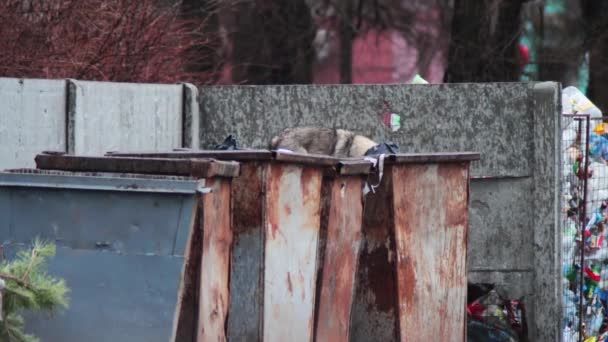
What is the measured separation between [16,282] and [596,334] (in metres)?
5.98

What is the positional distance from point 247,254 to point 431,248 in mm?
1524

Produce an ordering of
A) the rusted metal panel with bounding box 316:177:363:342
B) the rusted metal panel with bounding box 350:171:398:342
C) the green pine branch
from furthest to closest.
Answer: the rusted metal panel with bounding box 350:171:398:342, the rusted metal panel with bounding box 316:177:363:342, the green pine branch

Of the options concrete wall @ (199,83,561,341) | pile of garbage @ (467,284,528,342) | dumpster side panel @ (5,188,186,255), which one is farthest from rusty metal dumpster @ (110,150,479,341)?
concrete wall @ (199,83,561,341)

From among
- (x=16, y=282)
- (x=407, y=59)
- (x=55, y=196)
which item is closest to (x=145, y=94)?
(x=55, y=196)

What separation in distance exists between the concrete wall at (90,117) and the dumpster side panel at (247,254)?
172cm

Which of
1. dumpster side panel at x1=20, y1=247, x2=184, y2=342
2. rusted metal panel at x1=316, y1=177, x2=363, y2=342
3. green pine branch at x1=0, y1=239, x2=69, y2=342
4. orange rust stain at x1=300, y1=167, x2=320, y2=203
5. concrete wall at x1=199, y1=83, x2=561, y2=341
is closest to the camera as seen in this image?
green pine branch at x1=0, y1=239, x2=69, y2=342

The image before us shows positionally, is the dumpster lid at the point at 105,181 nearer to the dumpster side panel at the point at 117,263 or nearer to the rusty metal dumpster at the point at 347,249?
the dumpster side panel at the point at 117,263

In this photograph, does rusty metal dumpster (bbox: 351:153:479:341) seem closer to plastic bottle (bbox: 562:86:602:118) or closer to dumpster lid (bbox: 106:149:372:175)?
dumpster lid (bbox: 106:149:372:175)

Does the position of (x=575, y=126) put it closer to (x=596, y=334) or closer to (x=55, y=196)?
(x=596, y=334)

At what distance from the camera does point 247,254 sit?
6.67m

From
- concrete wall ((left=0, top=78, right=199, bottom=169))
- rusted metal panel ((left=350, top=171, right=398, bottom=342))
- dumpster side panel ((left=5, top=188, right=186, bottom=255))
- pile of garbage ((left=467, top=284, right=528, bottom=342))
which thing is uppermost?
concrete wall ((left=0, top=78, right=199, bottom=169))

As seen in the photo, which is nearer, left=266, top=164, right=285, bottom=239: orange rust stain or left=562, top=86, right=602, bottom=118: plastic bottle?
left=266, top=164, right=285, bottom=239: orange rust stain

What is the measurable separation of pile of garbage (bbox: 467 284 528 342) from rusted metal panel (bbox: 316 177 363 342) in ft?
6.10

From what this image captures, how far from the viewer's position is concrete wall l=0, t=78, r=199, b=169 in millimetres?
7711
